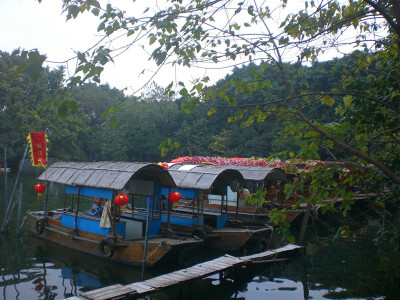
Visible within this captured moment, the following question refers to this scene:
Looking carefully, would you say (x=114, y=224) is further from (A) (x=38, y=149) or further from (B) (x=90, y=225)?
(A) (x=38, y=149)

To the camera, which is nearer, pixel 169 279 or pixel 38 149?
pixel 169 279

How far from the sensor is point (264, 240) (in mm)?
9492

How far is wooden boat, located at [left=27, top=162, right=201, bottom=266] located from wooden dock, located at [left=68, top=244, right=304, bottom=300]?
1000mm

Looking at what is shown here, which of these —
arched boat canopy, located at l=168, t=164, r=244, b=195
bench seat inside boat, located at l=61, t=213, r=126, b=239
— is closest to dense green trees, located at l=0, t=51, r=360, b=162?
arched boat canopy, located at l=168, t=164, r=244, b=195

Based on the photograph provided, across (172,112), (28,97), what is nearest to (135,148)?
(172,112)

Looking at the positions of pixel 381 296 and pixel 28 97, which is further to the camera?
pixel 28 97

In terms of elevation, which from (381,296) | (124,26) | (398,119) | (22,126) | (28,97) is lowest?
(381,296)

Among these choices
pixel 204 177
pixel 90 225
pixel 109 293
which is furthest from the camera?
pixel 204 177

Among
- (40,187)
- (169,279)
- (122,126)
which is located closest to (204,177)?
(169,279)

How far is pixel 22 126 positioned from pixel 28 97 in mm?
2796

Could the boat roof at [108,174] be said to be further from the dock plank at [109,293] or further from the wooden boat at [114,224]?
the dock plank at [109,293]

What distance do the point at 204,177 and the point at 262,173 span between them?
338 cm

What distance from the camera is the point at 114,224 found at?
7.68 meters

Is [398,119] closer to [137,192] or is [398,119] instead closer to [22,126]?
[137,192]
